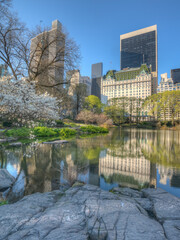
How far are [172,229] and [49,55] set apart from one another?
1136 cm

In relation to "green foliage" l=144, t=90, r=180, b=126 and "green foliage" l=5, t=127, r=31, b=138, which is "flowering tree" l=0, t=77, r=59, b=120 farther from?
"green foliage" l=144, t=90, r=180, b=126

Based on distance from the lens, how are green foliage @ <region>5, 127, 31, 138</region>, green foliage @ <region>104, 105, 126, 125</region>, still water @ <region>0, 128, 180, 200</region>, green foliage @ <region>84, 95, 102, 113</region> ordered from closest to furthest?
1. still water @ <region>0, 128, 180, 200</region>
2. green foliage @ <region>5, 127, 31, 138</region>
3. green foliage @ <region>84, 95, 102, 113</region>
4. green foliage @ <region>104, 105, 126, 125</region>

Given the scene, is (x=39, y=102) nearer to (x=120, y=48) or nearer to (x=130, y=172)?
(x=130, y=172)

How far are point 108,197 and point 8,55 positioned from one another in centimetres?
982

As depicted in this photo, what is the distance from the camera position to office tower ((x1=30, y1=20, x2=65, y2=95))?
30.3ft

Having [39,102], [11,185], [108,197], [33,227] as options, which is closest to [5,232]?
[33,227]

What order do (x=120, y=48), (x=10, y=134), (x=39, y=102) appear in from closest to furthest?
(x=39, y=102)
(x=10, y=134)
(x=120, y=48)

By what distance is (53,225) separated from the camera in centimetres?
184

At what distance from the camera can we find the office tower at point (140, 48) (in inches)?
4567

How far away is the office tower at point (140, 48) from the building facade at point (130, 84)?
1275 inches

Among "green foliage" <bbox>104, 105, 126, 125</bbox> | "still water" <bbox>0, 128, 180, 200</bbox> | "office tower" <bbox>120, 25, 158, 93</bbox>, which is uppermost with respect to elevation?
"office tower" <bbox>120, 25, 158, 93</bbox>

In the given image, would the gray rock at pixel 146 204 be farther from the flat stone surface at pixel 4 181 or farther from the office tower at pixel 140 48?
the office tower at pixel 140 48

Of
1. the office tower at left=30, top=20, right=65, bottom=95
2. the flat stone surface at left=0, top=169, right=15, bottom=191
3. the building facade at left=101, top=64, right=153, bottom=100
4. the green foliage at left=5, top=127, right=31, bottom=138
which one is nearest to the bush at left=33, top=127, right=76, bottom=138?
the green foliage at left=5, top=127, right=31, bottom=138

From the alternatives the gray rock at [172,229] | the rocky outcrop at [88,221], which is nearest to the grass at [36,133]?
the rocky outcrop at [88,221]
